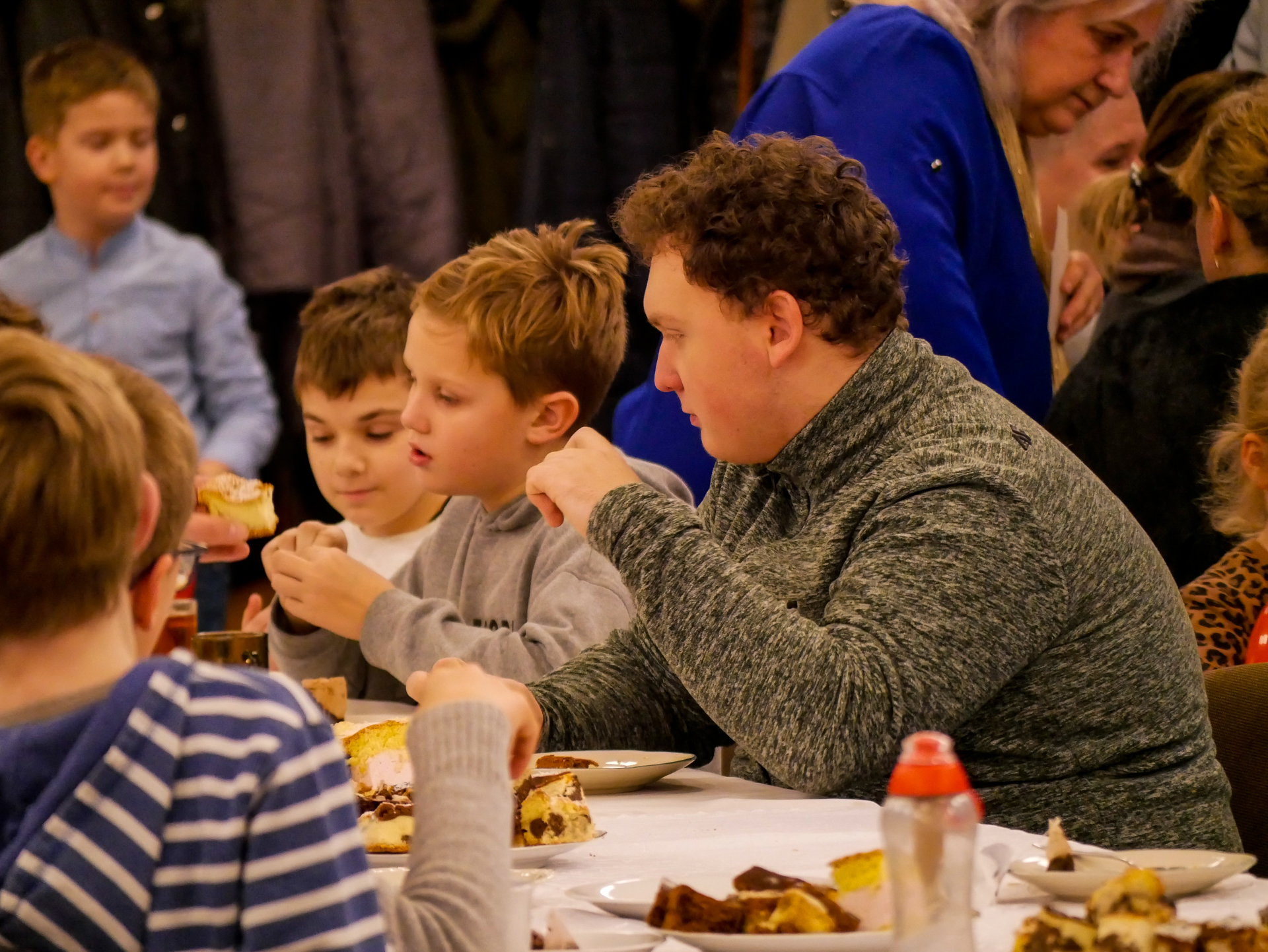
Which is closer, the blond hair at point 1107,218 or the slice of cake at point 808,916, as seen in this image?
the slice of cake at point 808,916

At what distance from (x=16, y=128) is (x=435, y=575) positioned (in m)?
2.43

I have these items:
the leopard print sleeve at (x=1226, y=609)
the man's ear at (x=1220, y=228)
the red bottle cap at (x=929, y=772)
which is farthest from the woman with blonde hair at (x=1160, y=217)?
the red bottle cap at (x=929, y=772)

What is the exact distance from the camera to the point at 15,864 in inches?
31.8

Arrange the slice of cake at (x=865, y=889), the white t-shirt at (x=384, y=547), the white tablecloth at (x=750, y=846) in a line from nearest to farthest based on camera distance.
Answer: the slice of cake at (x=865, y=889) < the white tablecloth at (x=750, y=846) < the white t-shirt at (x=384, y=547)

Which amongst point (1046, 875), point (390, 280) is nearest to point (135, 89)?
point (390, 280)

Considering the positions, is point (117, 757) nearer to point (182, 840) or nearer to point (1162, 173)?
point (182, 840)

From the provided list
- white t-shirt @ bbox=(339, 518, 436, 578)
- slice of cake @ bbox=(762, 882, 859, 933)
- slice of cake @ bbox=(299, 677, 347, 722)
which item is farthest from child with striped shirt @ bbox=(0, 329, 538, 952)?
white t-shirt @ bbox=(339, 518, 436, 578)

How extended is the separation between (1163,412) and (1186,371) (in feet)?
0.25

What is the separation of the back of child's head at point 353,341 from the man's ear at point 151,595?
190cm

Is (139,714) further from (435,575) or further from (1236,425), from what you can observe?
(1236,425)

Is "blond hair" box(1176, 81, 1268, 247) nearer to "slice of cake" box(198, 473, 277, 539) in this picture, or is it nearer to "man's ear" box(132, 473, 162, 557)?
"slice of cake" box(198, 473, 277, 539)

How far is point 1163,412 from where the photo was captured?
2703 mm

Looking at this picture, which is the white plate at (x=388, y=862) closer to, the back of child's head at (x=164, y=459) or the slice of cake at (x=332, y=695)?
the back of child's head at (x=164, y=459)

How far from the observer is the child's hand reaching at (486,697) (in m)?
1.00
